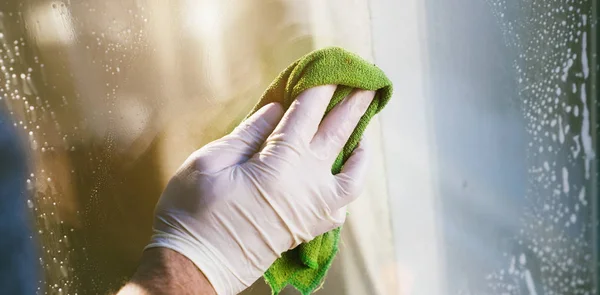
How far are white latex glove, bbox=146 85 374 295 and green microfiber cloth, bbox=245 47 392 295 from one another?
15mm

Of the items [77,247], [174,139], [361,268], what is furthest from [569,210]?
[77,247]

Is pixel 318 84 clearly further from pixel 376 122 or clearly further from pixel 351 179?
pixel 376 122

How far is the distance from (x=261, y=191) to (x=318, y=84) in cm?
16

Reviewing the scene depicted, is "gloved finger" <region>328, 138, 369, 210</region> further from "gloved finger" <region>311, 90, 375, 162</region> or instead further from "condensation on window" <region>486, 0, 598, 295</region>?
"condensation on window" <region>486, 0, 598, 295</region>

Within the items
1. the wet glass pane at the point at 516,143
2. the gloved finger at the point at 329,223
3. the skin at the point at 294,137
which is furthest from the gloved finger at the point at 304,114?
the wet glass pane at the point at 516,143

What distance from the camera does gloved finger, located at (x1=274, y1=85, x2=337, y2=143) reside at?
0.63 m

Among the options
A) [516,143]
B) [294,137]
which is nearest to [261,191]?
[294,137]

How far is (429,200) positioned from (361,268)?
18cm

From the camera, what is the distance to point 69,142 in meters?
0.73

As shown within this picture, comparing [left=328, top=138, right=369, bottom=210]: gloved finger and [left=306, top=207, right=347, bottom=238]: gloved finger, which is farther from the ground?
[left=328, top=138, right=369, bottom=210]: gloved finger

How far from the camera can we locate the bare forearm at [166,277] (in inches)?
21.9

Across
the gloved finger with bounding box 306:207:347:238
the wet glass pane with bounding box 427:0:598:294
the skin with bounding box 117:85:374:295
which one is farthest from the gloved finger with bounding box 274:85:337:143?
the wet glass pane with bounding box 427:0:598:294

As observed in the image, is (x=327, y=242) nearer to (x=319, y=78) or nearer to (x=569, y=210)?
(x=319, y=78)

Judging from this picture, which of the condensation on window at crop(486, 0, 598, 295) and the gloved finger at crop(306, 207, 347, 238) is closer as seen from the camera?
the gloved finger at crop(306, 207, 347, 238)
